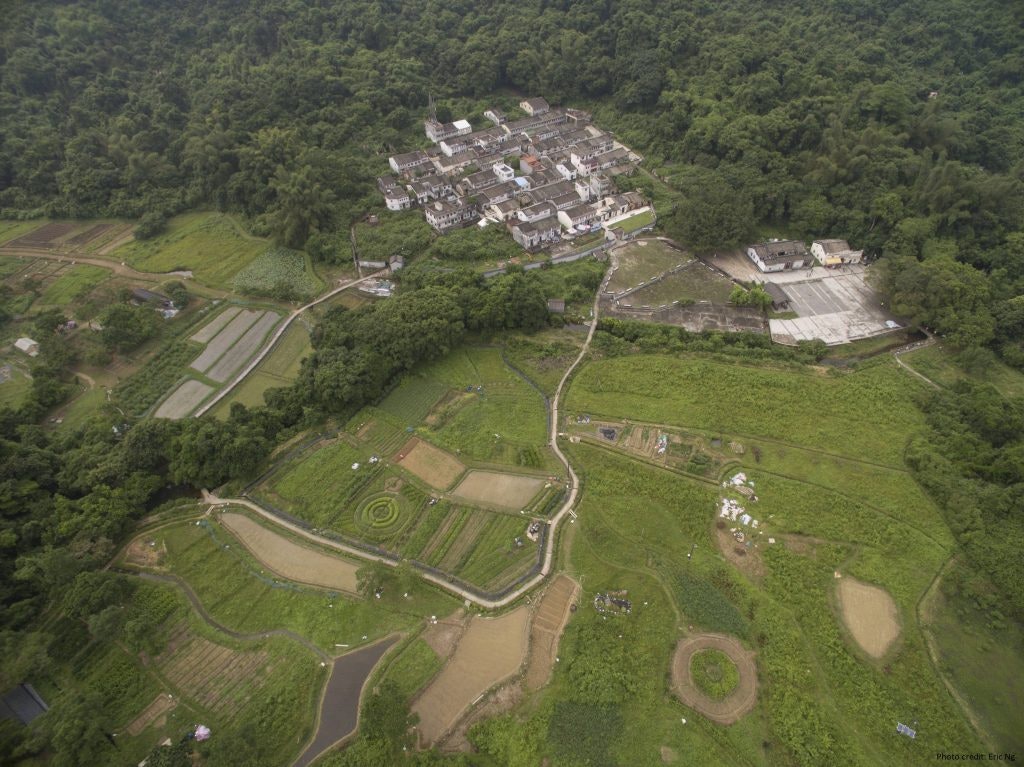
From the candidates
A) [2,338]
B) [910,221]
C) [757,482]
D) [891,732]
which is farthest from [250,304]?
[910,221]

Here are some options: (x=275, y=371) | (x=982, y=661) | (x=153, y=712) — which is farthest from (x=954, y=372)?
(x=153, y=712)

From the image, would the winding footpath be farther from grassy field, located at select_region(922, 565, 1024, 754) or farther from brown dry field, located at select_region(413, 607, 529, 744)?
grassy field, located at select_region(922, 565, 1024, 754)

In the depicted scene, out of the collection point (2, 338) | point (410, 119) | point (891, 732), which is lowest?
point (2, 338)

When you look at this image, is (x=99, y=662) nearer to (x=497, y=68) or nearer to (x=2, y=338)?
(x=2, y=338)

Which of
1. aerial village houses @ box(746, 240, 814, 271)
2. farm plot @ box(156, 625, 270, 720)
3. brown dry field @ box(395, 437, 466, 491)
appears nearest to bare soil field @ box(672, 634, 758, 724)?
brown dry field @ box(395, 437, 466, 491)

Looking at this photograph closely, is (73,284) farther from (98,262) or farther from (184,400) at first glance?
(184,400)
